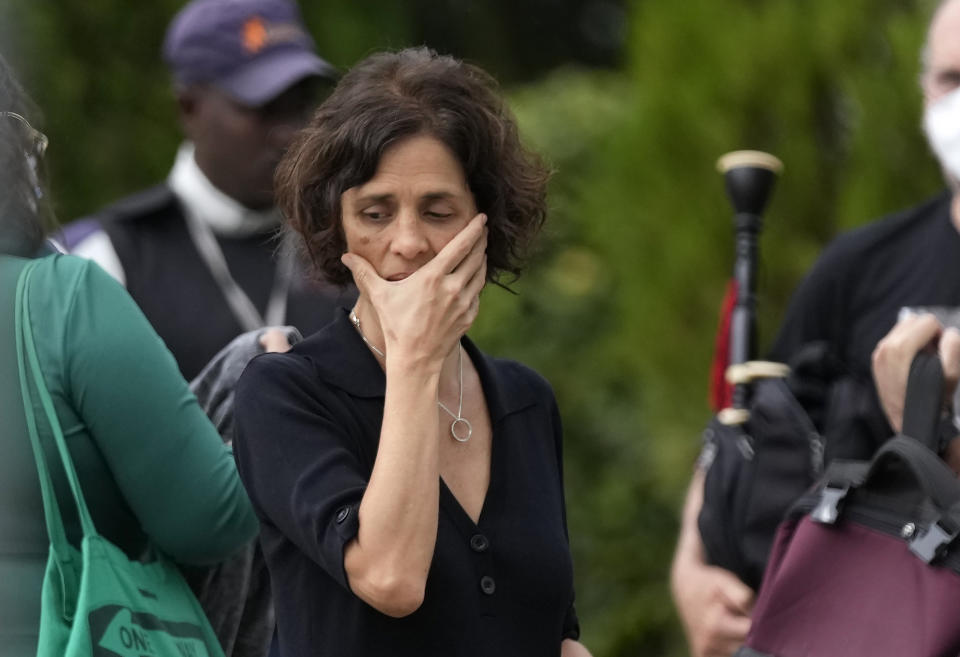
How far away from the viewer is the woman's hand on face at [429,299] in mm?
2227

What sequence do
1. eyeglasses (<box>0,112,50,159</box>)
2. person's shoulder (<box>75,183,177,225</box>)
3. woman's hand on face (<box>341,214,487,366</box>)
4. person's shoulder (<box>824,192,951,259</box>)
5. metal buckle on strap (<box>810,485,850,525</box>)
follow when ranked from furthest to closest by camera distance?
1. person's shoulder (<box>75,183,177,225</box>)
2. person's shoulder (<box>824,192,951,259</box>)
3. metal buckle on strap (<box>810,485,850,525</box>)
4. eyeglasses (<box>0,112,50,159</box>)
5. woman's hand on face (<box>341,214,487,366</box>)

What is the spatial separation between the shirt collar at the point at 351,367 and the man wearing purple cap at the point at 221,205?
4.05ft

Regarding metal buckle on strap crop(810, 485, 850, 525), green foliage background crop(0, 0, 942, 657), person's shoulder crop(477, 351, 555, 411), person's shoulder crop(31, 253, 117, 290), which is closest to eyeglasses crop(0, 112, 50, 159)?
person's shoulder crop(31, 253, 117, 290)

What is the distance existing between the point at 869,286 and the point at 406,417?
143cm

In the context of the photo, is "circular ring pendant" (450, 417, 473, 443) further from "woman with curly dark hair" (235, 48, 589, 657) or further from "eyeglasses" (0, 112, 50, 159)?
"eyeglasses" (0, 112, 50, 159)

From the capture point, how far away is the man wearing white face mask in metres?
3.20

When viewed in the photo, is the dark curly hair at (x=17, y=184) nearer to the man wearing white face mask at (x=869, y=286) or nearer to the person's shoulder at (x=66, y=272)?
the person's shoulder at (x=66, y=272)

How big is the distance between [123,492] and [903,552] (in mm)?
1214

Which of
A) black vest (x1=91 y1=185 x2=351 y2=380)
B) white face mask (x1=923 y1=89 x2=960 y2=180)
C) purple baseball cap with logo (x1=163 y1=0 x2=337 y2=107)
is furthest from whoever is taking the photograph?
purple baseball cap with logo (x1=163 y1=0 x2=337 y2=107)

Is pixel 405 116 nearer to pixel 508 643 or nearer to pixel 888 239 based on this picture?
pixel 508 643

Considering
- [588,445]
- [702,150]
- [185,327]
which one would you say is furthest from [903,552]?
[588,445]

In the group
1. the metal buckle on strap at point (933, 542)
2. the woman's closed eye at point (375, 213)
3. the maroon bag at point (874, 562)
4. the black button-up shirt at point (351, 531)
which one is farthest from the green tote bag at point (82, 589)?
the metal buckle on strap at point (933, 542)

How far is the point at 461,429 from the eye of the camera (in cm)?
240

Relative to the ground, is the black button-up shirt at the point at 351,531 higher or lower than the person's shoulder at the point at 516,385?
lower
